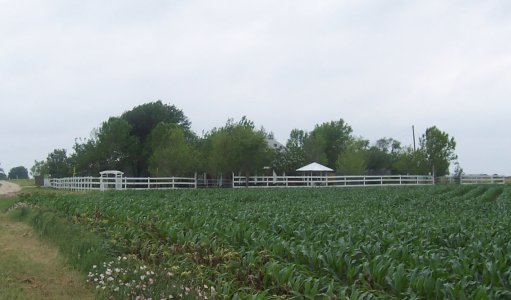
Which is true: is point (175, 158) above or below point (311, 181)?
above

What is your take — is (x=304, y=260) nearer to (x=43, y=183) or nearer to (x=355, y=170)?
(x=355, y=170)

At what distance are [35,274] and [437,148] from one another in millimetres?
53348

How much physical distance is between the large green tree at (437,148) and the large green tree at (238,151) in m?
21.2

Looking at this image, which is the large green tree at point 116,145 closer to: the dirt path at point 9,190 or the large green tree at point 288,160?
the dirt path at point 9,190

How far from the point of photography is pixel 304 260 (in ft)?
24.2

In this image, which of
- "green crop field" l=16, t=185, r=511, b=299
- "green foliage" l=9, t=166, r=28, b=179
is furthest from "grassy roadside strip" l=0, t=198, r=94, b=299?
"green foliage" l=9, t=166, r=28, b=179

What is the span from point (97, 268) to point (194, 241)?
1687 mm

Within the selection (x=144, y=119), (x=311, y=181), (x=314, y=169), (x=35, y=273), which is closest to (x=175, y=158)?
(x=311, y=181)

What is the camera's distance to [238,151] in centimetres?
4291

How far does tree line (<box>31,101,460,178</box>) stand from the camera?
1727 inches

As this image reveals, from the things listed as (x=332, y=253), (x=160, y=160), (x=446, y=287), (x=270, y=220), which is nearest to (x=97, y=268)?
(x=332, y=253)

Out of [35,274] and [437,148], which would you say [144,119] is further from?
[35,274]

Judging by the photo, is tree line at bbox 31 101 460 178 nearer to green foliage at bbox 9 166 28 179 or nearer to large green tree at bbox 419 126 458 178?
large green tree at bbox 419 126 458 178

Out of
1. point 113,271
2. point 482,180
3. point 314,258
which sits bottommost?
point 113,271
